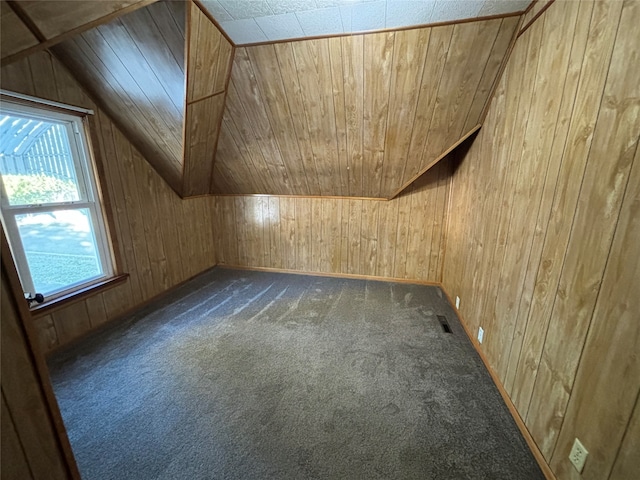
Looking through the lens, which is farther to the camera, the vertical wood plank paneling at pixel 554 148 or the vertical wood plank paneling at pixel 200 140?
the vertical wood plank paneling at pixel 200 140

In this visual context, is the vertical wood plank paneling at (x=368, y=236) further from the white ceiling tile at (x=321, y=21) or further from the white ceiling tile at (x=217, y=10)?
the white ceiling tile at (x=217, y=10)

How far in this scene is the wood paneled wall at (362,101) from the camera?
1.80 meters

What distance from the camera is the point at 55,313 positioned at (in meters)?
1.99

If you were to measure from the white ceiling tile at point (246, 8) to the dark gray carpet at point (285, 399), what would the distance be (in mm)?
2303

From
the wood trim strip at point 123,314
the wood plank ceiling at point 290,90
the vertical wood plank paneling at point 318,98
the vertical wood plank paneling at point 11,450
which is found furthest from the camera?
the wood trim strip at point 123,314

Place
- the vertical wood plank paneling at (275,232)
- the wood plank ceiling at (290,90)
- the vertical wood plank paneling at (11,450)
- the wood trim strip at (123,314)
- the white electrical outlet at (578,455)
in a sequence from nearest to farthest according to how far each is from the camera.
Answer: the vertical wood plank paneling at (11,450), the white electrical outlet at (578,455), the wood plank ceiling at (290,90), the wood trim strip at (123,314), the vertical wood plank paneling at (275,232)

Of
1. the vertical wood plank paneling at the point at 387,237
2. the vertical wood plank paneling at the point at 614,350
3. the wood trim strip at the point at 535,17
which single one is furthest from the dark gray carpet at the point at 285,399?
the wood trim strip at the point at 535,17

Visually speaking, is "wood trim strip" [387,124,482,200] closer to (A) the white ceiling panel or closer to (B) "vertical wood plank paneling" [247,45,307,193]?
(A) the white ceiling panel

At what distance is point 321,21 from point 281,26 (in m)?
0.26

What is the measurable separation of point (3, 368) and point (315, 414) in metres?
1.33

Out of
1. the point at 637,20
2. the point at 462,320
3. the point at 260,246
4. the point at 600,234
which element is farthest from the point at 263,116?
the point at 462,320

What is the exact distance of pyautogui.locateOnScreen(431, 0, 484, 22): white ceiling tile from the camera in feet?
4.92

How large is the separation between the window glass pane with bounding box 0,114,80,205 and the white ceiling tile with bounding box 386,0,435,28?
254 centimetres

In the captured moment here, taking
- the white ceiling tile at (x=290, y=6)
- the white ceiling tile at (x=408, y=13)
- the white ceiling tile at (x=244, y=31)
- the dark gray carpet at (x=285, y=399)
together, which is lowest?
the dark gray carpet at (x=285, y=399)
